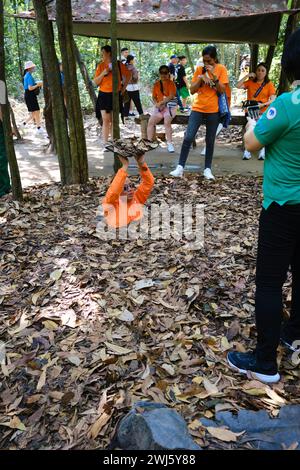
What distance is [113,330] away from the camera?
268 centimetres

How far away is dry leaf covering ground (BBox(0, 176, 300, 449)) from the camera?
6.79 feet

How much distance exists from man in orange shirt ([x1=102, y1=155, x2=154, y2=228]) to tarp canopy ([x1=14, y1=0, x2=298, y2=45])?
2960 mm

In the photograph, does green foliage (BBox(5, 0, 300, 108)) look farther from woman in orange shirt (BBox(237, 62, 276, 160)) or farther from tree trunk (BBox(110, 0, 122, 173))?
tree trunk (BBox(110, 0, 122, 173))

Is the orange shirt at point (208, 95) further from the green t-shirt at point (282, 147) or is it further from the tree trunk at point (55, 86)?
the green t-shirt at point (282, 147)

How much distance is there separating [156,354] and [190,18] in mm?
4921

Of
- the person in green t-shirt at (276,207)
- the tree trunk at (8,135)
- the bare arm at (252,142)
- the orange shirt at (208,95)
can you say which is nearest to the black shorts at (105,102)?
the orange shirt at (208,95)

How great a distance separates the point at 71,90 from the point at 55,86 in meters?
0.19

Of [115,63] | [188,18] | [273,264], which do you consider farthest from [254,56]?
[273,264]

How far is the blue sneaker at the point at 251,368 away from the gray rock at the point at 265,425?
0.64ft

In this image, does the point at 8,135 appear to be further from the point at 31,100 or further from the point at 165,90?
the point at 31,100

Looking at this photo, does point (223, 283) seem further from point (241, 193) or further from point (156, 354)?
point (241, 193)

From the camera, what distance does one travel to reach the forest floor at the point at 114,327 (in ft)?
6.79
